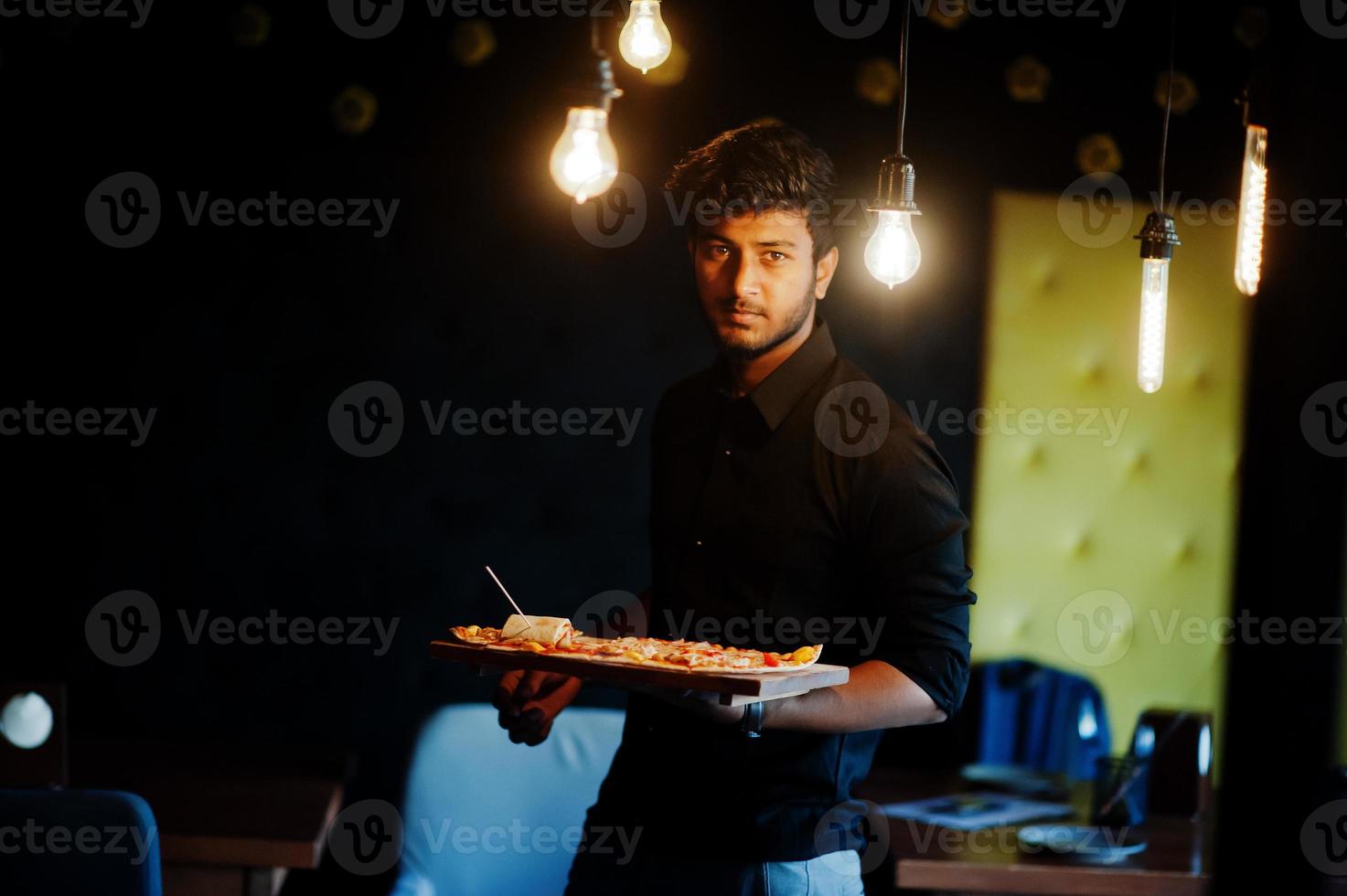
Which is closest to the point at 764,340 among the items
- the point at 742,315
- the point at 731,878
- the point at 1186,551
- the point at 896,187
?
the point at 742,315

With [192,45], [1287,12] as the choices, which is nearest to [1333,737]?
[1287,12]

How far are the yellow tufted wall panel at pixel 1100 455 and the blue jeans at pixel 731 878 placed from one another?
6.50 feet

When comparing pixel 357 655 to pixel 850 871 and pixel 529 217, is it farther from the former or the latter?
pixel 850 871

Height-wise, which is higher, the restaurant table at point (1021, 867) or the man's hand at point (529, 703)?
the man's hand at point (529, 703)

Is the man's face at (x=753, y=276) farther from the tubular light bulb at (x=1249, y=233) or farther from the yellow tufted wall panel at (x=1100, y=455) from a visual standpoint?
the yellow tufted wall panel at (x=1100, y=455)

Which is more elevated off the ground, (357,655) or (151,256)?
(151,256)

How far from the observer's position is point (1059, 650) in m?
3.85

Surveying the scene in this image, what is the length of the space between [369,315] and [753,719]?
90.9 inches

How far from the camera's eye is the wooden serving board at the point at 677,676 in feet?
5.23

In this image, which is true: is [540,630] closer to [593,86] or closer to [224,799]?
[593,86]

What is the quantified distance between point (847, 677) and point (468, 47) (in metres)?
2.50

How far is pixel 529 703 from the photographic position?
6.78 ft

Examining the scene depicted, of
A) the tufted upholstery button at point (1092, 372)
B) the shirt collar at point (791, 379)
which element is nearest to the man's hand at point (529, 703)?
the shirt collar at point (791, 379)

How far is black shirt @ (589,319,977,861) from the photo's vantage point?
1.90m
